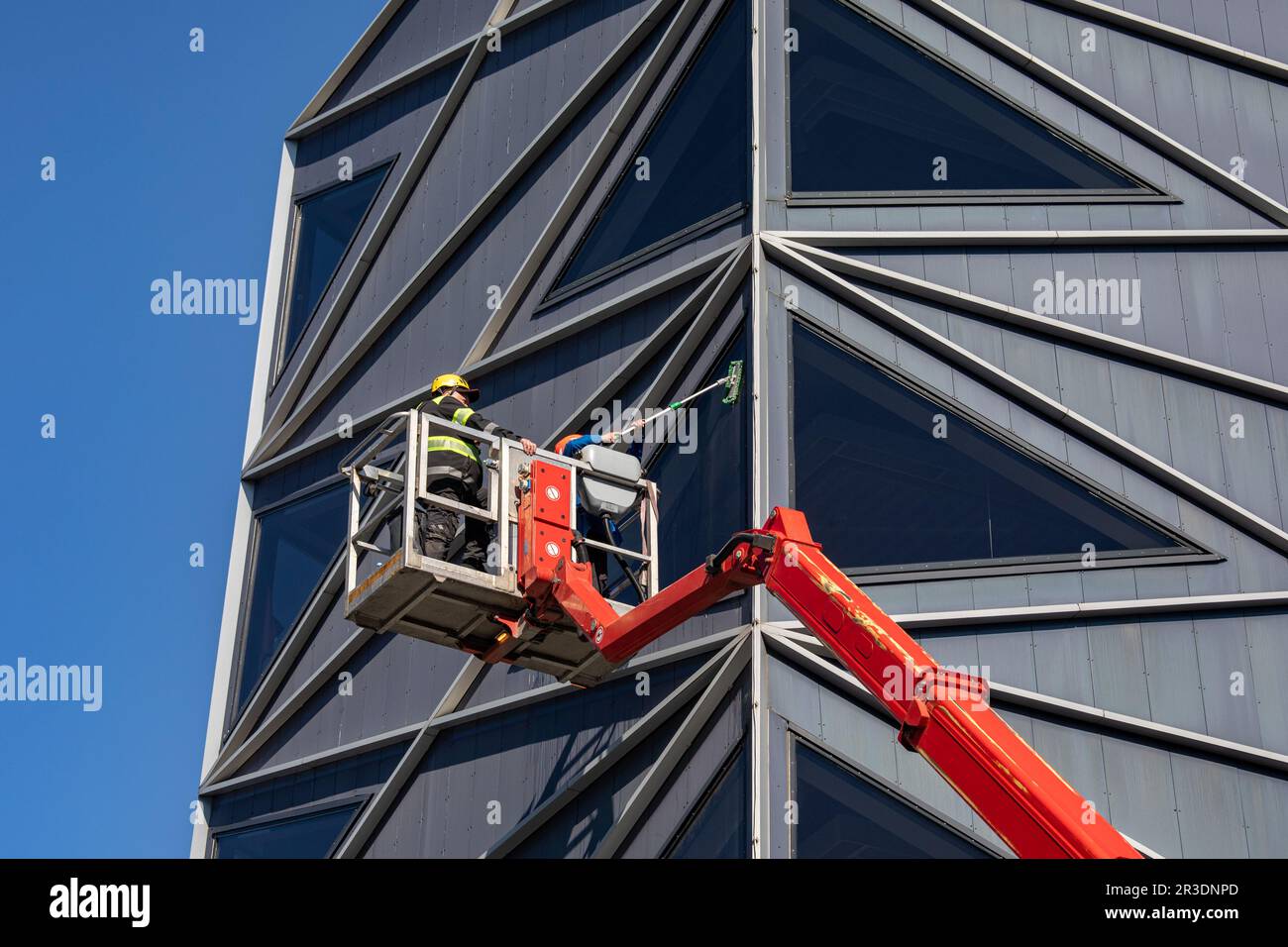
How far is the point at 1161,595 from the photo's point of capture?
1903cm

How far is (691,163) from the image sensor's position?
22.0 m

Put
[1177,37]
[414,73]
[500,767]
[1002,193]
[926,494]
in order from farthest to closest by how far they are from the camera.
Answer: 1. [414,73]
2. [1177,37]
3. [1002,193]
4. [500,767]
5. [926,494]

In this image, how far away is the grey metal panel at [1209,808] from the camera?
58.4 feet

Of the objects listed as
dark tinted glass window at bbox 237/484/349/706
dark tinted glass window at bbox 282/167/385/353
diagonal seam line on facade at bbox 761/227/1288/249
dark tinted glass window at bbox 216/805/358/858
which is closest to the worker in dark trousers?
diagonal seam line on facade at bbox 761/227/1288/249

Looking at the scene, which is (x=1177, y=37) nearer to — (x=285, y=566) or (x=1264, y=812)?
(x=1264, y=812)

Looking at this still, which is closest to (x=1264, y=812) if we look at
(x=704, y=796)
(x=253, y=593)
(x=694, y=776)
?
(x=704, y=796)

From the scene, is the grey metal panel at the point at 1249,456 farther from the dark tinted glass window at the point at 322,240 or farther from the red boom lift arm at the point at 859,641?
the dark tinted glass window at the point at 322,240

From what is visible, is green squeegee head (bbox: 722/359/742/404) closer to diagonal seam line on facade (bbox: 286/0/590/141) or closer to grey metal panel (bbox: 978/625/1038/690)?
grey metal panel (bbox: 978/625/1038/690)

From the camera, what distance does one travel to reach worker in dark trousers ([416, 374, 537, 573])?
16.8 meters

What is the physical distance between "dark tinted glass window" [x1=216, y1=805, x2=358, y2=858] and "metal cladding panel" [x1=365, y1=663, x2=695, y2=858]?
922 mm

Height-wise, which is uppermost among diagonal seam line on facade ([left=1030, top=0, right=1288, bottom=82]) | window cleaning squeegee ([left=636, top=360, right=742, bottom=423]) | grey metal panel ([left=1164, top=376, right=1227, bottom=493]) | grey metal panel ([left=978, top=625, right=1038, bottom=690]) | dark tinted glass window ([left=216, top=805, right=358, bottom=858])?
diagonal seam line on facade ([left=1030, top=0, right=1288, bottom=82])

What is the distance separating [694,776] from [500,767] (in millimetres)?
3193

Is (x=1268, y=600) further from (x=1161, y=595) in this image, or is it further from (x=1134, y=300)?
(x=1134, y=300)
